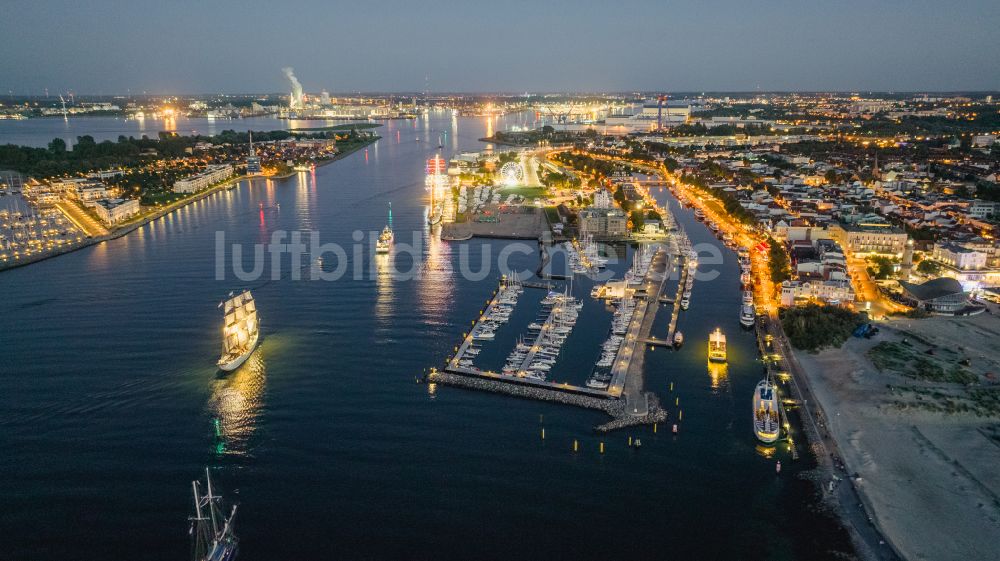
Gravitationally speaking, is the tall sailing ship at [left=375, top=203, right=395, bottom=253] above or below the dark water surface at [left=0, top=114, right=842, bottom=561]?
above

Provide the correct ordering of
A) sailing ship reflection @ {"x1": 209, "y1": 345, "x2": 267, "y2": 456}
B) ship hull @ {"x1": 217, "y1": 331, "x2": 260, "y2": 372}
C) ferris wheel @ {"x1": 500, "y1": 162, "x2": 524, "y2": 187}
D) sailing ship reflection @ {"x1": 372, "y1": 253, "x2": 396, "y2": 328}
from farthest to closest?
ferris wheel @ {"x1": 500, "y1": 162, "x2": 524, "y2": 187} < sailing ship reflection @ {"x1": 372, "y1": 253, "x2": 396, "y2": 328} < ship hull @ {"x1": 217, "y1": 331, "x2": 260, "y2": 372} < sailing ship reflection @ {"x1": 209, "y1": 345, "x2": 267, "y2": 456}

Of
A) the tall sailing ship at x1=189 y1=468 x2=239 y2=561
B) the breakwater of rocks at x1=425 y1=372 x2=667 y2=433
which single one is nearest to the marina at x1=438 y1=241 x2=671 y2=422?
the breakwater of rocks at x1=425 y1=372 x2=667 y2=433

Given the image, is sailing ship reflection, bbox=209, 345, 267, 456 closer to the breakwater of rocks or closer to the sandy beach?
the breakwater of rocks

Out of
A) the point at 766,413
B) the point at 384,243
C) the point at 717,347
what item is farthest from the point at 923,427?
the point at 384,243

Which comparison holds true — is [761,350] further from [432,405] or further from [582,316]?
[432,405]

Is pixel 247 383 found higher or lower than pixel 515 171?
lower

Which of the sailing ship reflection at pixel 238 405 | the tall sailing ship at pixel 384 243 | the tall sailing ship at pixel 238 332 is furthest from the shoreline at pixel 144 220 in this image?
the sailing ship reflection at pixel 238 405

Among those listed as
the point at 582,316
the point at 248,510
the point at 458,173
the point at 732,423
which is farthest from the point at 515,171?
the point at 248,510

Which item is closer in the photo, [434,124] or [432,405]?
[432,405]
